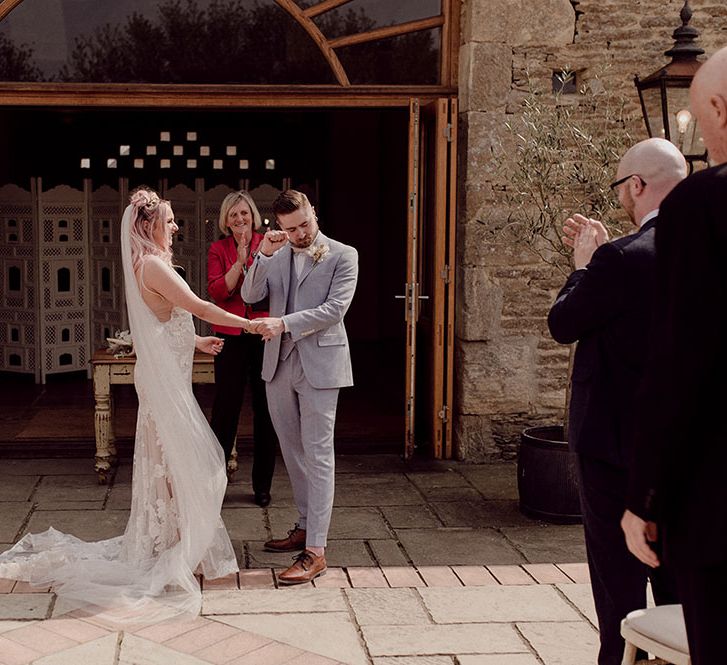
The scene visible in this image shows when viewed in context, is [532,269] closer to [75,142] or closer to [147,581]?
[147,581]

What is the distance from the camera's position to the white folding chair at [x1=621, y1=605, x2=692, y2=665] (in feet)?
7.98

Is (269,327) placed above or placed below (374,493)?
above

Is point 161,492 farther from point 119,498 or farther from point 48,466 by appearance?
point 48,466

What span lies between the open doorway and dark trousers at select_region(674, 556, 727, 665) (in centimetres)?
623

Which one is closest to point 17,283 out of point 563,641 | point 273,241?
point 273,241

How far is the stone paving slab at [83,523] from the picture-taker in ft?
17.4

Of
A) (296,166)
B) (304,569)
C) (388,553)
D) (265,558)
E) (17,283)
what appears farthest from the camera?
(296,166)

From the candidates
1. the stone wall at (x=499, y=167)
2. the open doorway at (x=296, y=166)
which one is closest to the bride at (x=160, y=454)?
the stone wall at (x=499, y=167)

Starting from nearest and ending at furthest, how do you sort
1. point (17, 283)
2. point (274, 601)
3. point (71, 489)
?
point (274, 601) → point (71, 489) → point (17, 283)

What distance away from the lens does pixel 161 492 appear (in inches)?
188

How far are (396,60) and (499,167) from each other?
100 cm

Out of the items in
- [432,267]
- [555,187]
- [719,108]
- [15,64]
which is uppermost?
[15,64]

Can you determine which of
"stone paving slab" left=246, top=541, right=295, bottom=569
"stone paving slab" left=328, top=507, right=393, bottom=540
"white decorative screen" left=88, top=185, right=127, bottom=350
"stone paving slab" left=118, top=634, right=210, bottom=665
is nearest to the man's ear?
"stone paving slab" left=118, top=634, right=210, bottom=665

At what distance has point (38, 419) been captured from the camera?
8.18 meters
